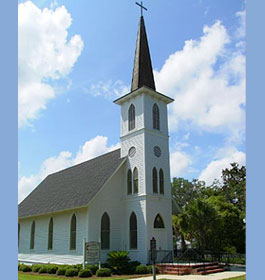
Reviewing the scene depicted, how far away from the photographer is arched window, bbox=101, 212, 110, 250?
939 inches

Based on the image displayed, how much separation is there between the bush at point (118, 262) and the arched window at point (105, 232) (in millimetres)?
2022

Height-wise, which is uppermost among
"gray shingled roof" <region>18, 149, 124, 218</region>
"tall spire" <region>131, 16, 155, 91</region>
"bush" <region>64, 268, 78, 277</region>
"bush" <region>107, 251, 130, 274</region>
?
"tall spire" <region>131, 16, 155, 91</region>

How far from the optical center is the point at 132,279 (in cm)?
1769

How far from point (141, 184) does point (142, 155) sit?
7.24 ft

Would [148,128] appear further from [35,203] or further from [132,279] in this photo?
[35,203]

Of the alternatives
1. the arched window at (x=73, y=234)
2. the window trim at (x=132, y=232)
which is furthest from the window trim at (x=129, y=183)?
the arched window at (x=73, y=234)

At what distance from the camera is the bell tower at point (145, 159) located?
23.6 m

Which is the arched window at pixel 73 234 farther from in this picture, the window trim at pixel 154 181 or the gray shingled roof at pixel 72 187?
the window trim at pixel 154 181

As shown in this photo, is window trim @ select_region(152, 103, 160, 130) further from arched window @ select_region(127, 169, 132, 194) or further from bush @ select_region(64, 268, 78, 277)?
bush @ select_region(64, 268, 78, 277)

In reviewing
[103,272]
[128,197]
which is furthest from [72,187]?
[103,272]

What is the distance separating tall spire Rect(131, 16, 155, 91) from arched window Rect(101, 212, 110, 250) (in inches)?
430

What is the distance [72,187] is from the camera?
29281 millimetres

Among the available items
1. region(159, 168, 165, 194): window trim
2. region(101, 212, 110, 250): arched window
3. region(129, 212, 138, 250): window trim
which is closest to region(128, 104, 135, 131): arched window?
region(159, 168, 165, 194): window trim

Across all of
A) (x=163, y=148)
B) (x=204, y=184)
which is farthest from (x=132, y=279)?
(x=204, y=184)
